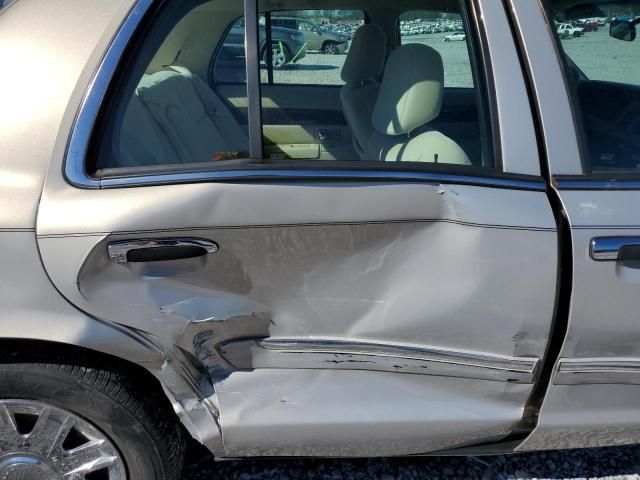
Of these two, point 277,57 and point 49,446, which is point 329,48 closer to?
point 277,57

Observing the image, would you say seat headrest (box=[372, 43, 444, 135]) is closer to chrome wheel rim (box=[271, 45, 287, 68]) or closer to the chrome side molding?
chrome wheel rim (box=[271, 45, 287, 68])

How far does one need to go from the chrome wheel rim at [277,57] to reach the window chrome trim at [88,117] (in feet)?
1.57

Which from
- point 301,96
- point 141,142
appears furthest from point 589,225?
point 141,142

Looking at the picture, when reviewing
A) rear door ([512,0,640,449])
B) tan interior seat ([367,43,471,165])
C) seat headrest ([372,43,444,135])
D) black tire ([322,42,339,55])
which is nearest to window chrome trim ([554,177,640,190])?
→ rear door ([512,0,640,449])

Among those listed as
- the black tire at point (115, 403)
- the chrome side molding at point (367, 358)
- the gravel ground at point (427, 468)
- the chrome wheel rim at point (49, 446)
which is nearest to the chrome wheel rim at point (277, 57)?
the chrome side molding at point (367, 358)

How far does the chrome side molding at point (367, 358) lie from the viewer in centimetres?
154

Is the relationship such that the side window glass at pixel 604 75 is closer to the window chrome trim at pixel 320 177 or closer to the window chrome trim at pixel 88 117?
the window chrome trim at pixel 320 177

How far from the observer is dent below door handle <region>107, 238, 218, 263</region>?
4.52ft

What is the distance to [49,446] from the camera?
1592mm

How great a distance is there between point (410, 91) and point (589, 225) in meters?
0.62

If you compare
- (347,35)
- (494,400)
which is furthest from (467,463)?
(347,35)

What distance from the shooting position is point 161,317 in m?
1.46

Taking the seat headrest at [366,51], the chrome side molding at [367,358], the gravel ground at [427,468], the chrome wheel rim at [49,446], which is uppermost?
the seat headrest at [366,51]

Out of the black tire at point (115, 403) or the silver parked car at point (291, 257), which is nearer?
the silver parked car at point (291, 257)
